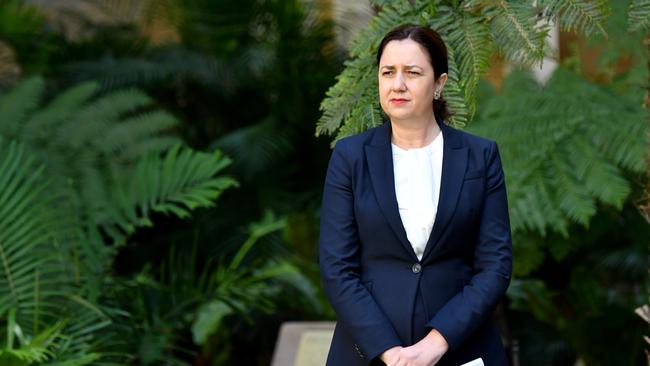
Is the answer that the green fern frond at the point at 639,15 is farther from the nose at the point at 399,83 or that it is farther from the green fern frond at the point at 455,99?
the nose at the point at 399,83

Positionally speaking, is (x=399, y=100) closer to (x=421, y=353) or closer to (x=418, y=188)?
(x=418, y=188)

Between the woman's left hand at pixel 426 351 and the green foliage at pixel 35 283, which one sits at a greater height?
the woman's left hand at pixel 426 351

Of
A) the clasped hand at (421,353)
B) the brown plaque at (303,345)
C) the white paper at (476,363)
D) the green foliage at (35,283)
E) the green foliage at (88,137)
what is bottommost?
the brown plaque at (303,345)

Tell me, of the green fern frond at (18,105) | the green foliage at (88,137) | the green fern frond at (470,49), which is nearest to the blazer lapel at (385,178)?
the green fern frond at (470,49)

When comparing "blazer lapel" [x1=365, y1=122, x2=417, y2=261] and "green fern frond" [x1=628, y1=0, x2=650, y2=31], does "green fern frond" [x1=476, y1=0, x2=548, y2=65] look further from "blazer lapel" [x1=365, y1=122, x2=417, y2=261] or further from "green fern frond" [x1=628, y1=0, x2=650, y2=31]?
"blazer lapel" [x1=365, y1=122, x2=417, y2=261]

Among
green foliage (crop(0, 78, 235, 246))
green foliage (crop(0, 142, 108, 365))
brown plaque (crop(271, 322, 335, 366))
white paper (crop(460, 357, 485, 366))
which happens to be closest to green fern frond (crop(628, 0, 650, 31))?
white paper (crop(460, 357, 485, 366))

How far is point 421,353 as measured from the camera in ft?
9.22

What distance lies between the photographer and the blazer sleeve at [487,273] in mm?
2836

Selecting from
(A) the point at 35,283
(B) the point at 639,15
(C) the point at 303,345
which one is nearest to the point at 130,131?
(C) the point at 303,345

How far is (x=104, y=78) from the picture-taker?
307 inches

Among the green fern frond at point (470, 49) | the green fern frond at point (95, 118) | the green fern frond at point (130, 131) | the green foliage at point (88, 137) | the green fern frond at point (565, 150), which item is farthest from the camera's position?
the green fern frond at point (130, 131)

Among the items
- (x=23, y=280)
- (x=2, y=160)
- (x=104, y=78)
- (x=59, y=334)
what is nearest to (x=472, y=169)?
(x=59, y=334)

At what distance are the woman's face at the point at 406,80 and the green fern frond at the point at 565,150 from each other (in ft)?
8.09

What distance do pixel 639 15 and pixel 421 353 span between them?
55.2 inches
